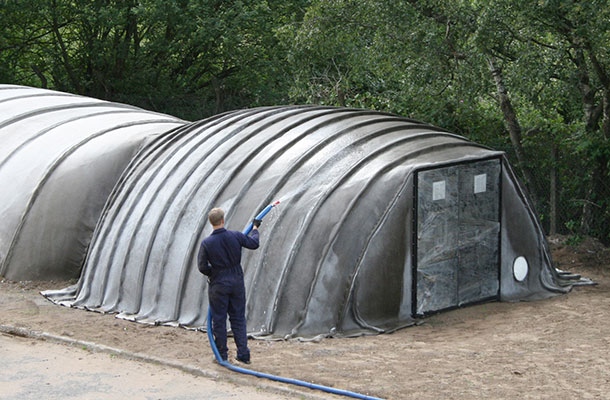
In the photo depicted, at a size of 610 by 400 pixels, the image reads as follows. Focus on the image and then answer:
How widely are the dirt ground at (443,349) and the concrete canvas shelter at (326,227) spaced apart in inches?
13.7

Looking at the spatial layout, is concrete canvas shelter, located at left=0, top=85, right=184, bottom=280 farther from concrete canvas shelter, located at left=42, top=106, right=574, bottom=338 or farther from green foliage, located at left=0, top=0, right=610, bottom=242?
green foliage, located at left=0, top=0, right=610, bottom=242

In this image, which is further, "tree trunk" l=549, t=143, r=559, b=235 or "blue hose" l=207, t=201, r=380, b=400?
"tree trunk" l=549, t=143, r=559, b=235

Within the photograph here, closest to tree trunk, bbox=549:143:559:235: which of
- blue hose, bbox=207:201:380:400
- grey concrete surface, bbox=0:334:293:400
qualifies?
blue hose, bbox=207:201:380:400

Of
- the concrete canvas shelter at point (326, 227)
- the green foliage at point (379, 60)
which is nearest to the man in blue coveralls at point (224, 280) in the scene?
the concrete canvas shelter at point (326, 227)

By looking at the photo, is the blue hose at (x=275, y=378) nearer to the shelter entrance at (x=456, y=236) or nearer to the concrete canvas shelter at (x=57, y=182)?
the shelter entrance at (x=456, y=236)

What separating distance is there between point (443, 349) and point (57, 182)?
700 centimetres

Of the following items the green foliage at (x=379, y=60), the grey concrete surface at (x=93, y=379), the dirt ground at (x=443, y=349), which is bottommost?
the grey concrete surface at (x=93, y=379)

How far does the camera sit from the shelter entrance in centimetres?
1013

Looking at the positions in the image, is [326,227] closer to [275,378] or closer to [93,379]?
[275,378]

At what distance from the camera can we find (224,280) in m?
8.23

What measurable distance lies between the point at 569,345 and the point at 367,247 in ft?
8.13

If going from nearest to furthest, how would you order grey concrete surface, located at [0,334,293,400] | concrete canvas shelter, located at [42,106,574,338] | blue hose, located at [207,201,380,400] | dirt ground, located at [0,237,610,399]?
blue hose, located at [207,201,380,400] < grey concrete surface, located at [0,334,293,400] < dirt ground, located at [0,237,610,399] < concrete canvas shelter, located at [42,106,574,338]

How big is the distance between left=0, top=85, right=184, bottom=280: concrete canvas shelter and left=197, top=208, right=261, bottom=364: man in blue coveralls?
4.93m

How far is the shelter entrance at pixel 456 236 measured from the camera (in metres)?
10.1
